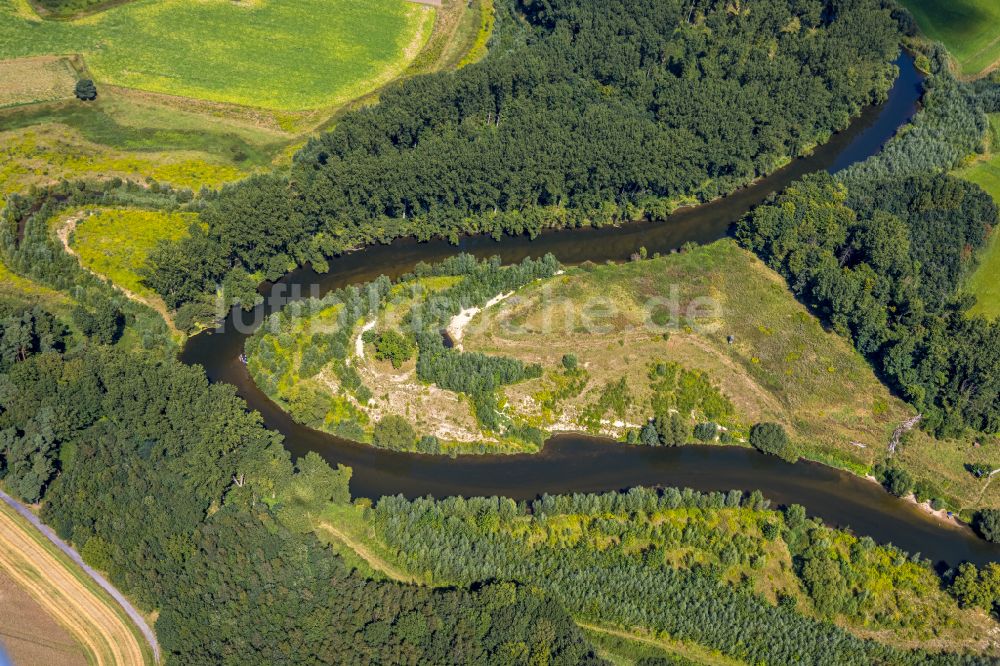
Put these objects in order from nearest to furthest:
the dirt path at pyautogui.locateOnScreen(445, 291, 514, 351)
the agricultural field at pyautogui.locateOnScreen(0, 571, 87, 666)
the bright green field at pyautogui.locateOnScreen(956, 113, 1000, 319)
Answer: the agricultural field at pyautogui.locateOnScreen(0, 571, 87, 666) < the dirt path at pyautogui.locateOnScreen(445, 291, 514, 351) < the bright green field at pyautogui.locateOnScreen(956, 113, 1000, 319)

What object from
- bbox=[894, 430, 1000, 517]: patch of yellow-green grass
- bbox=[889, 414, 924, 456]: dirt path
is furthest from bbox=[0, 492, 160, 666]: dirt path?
bbox=[894, 430, 1000, 517]: patch of yellow-green grass

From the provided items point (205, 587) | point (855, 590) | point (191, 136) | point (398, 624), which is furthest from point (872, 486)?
point (191, 136)

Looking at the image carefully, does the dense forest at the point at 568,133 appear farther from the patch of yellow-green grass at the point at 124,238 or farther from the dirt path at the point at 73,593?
the dirt path at the point at 73,593

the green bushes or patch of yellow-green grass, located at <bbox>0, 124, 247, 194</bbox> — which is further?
patch of yellow-green grass, located at <bbox>0, 124, 247, 194</bbox>

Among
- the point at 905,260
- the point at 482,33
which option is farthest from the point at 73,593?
the point at 482,33

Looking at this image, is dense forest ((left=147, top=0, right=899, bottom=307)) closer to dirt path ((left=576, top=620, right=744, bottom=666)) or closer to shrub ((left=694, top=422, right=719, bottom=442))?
shrub ((left=694, top=422, right=719, bottom=442))

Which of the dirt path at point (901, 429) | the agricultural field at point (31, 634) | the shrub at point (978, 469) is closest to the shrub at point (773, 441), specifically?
the dirt path at point (901, 429)
